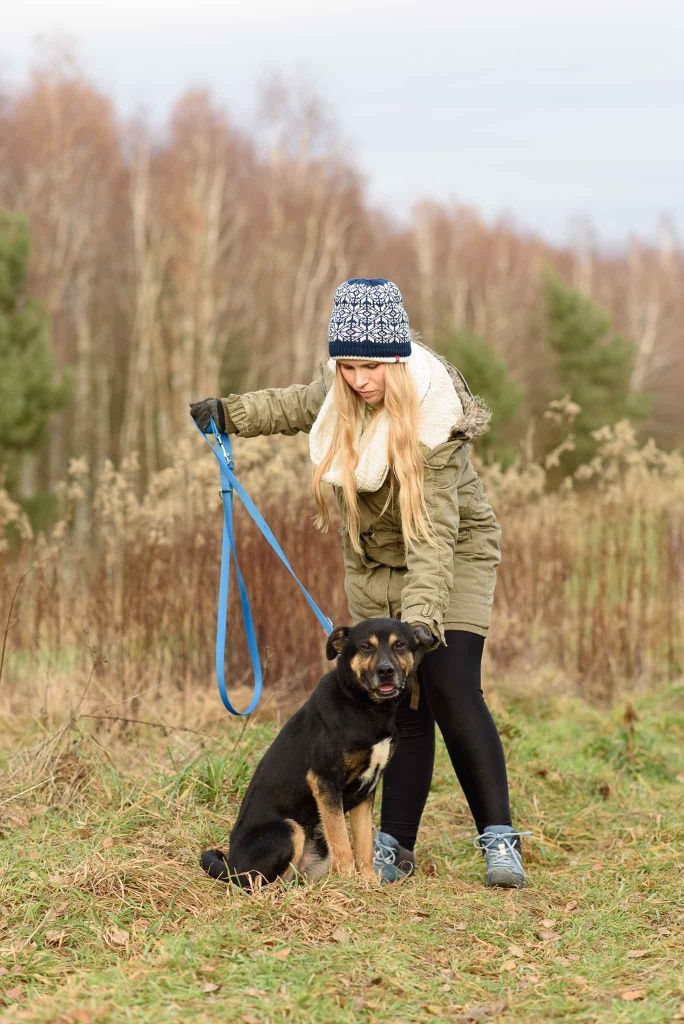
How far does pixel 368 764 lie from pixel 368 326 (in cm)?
150

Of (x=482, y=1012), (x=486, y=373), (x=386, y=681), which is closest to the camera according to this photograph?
(x=482, y=1012)

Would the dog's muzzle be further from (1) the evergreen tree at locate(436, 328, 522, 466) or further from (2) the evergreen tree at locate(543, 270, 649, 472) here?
(2) the evergreen tree at locate(543, 270, 649, 472)

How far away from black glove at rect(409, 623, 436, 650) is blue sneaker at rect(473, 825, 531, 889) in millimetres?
910

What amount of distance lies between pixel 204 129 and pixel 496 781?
112ft

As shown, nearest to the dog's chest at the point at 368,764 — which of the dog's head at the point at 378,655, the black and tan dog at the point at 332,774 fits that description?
the black and tan dog at the point at 332,774

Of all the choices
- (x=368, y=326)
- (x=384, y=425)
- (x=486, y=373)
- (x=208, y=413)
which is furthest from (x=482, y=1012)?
(x=486, y=373)

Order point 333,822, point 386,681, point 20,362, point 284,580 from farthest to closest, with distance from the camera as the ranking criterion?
point 20,362 → point 284,580 → point 333,822 → point 386,681

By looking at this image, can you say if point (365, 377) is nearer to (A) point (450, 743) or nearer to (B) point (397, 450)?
(B) point (397, 450)

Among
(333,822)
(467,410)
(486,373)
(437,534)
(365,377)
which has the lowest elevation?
(333,822)

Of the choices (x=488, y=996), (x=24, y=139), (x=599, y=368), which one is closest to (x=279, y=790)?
(x=488, y=996)

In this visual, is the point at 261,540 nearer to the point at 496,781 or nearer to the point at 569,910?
the point at 496,781

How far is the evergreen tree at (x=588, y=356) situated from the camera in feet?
103

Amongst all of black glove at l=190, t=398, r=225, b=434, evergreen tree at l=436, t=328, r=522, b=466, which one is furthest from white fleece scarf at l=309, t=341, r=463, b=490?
evergreen tree at l=436, t=328, r=522, b=466

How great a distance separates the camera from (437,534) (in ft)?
13.5
